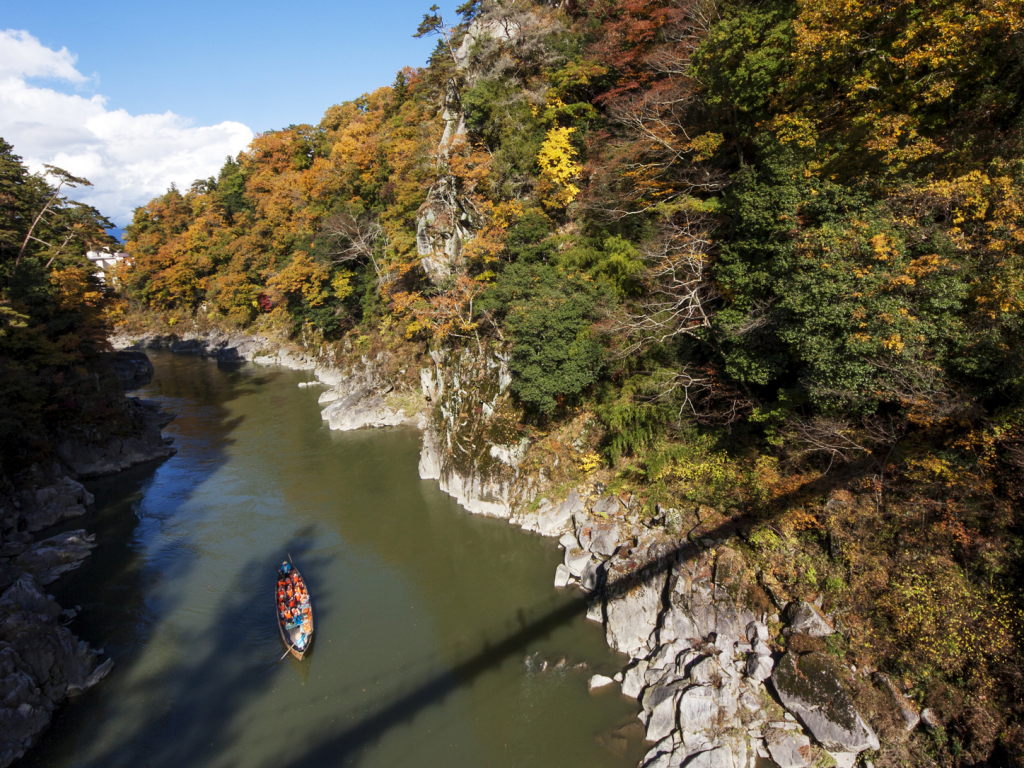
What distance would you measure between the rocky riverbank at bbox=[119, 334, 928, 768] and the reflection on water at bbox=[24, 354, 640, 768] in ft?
2.68

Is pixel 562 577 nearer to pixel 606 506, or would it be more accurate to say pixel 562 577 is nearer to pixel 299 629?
pixel 606 506

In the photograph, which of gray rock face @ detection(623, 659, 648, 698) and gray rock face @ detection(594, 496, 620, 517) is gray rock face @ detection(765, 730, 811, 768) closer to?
gray rock face @ detection(623, 659, 648, 698)

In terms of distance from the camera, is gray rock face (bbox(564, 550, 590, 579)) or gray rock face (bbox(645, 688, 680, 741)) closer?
gray rock face (bbox(645, 688, 680, 741))

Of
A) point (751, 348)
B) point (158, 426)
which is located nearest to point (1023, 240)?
point (751, 348)

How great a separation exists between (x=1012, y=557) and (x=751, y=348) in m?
6.12

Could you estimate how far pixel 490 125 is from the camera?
2186 centimetres

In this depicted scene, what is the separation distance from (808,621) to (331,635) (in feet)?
39.5

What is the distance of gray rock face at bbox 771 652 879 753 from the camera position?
8.67 metres

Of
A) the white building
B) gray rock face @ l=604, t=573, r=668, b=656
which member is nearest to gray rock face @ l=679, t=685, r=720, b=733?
gray rock face @ l=604, t=573, r=668, b=656

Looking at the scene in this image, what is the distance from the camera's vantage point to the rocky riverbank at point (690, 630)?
8984 millimetres

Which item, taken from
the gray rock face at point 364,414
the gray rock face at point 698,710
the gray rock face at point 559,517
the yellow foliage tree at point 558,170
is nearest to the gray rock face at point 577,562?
the gray rock face at point 559,517

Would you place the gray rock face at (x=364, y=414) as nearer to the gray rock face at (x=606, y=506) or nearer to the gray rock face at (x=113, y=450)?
the gray rock face at (x=113, y=450)

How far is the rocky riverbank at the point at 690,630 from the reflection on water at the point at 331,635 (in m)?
0.82

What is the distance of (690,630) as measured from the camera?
11102mm
